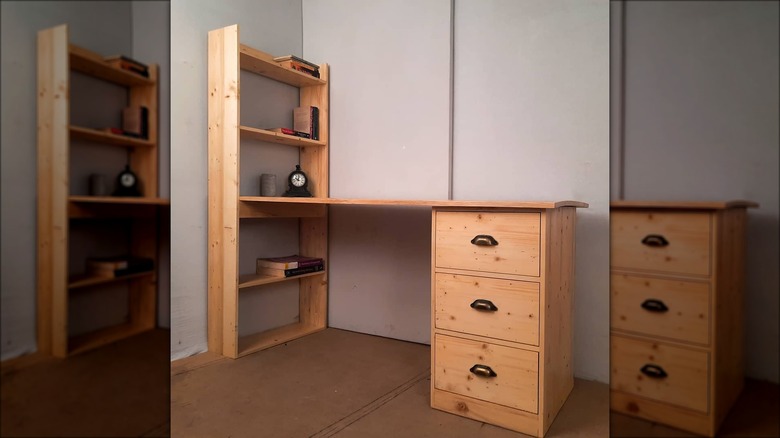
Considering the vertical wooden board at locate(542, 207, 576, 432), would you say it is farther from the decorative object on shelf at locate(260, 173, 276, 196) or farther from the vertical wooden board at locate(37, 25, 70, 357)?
the decorative object on shelf at locate(260, 173, 276, 196)

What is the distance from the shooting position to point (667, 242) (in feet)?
0.65

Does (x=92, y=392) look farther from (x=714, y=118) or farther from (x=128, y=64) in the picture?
(x=714, y=118)

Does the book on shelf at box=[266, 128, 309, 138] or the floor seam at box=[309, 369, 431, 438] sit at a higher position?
the book on shelf at box=[266, 128, 309, 138]

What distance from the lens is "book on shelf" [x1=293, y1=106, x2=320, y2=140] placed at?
2.16 metres

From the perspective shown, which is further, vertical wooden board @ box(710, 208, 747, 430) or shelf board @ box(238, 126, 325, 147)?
shelf board @ box(238, 126, 325, 147)

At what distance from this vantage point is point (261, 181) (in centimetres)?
207

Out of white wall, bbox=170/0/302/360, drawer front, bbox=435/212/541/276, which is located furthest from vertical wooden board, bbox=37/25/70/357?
white wall, bbox=170/0/302/360

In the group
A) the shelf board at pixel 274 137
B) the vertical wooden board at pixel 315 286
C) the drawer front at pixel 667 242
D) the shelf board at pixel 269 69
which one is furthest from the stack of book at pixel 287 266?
the drawer front at pixel 667 242

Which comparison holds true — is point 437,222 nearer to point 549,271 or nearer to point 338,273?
point 549,271

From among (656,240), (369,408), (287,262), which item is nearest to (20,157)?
(656,240)

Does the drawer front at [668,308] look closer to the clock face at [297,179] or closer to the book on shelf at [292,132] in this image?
the book on shelf at [292,132]

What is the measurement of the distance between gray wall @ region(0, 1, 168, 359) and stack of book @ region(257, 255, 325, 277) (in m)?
1.87

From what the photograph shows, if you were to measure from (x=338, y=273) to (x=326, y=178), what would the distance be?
497mm

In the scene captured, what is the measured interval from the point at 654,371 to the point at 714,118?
118 mm
